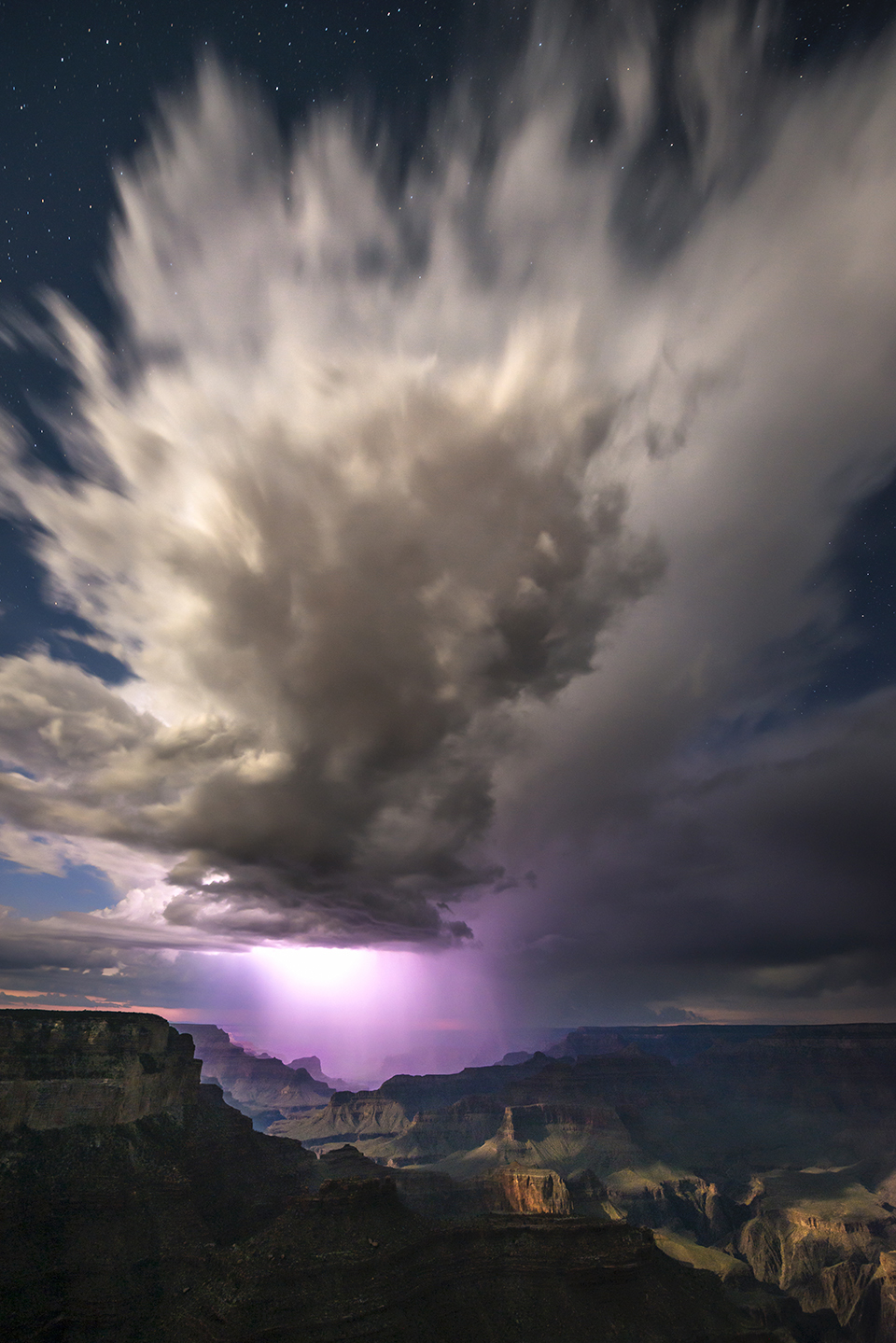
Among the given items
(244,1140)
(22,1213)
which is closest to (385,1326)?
(22,1213)

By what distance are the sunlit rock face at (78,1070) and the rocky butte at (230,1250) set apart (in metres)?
0.22

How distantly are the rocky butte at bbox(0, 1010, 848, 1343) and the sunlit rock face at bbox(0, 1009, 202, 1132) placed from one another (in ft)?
0.71

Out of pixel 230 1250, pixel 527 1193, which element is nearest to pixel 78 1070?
pixel 230 1250

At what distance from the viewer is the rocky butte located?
189 ft

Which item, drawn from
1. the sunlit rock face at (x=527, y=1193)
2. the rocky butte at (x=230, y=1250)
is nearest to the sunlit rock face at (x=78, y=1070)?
the rocky butte at (x=230, y=1250)

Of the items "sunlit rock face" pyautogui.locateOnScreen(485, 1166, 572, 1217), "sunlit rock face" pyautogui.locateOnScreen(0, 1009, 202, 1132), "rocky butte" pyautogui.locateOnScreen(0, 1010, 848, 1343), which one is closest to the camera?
"rocky butte" pyautogui.locateOnScreen(0, 1010, 848, 1343)

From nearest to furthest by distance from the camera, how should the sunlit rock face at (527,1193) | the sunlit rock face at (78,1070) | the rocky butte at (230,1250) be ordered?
the rocky butte at (230,1250) < the sunlit rock face at (78,1070) < the sunlit rock face at (527,1193)

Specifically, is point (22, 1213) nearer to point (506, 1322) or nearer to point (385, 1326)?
point (385, 1326)

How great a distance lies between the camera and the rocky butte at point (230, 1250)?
5753cm

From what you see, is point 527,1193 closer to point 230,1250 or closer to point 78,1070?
point 230,1250

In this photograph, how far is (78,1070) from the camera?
270 ft

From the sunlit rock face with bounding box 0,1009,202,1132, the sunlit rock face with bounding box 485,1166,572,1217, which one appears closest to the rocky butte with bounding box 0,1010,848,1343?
the sunlit rock face with bounding box 0,1009,202,1132

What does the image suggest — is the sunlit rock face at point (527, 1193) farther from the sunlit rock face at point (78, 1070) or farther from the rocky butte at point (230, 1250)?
→ the sunlit rock face at point (78, 1070)

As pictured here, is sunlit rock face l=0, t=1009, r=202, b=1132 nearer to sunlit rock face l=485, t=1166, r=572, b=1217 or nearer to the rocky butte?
the rocky butte
